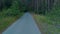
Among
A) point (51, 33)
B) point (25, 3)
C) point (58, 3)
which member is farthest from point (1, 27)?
point (25, 3)

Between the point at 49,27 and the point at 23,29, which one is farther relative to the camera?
the point at 23,29

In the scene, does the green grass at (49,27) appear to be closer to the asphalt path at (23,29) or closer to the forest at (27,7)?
the asphalt path at (23,29)

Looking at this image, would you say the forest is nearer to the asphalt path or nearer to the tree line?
the tree line

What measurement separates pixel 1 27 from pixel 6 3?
13.3 m

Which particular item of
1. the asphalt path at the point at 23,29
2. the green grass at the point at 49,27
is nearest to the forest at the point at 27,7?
the green grass at the point at 49,27

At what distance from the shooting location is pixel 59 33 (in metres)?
7.53

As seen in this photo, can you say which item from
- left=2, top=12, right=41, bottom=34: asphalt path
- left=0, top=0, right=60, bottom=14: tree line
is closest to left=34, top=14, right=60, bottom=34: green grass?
left=2, top=12, right=41, bottom=34: asphalt path

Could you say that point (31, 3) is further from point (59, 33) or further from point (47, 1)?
point (59, 33)

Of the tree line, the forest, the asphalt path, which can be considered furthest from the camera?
the tree line

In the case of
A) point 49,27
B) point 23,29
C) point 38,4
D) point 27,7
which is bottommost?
point 27,7

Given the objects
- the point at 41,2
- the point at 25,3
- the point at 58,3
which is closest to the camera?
the point at 58,3

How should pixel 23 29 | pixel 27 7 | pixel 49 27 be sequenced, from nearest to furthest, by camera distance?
pixel 49 27 → pixel 23 29 → pixel 27 7

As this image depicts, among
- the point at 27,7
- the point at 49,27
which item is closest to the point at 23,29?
the point at 49,27

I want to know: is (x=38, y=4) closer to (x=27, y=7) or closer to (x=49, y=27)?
(x=27, y=7)
